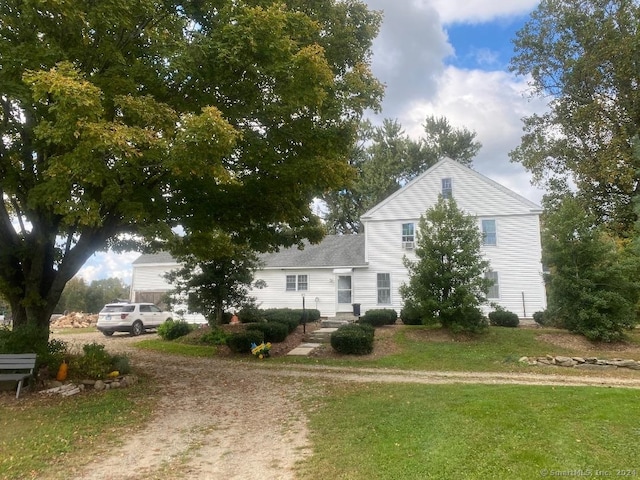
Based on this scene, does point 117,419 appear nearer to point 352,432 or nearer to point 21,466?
point 21,466

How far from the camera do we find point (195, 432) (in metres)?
6.70

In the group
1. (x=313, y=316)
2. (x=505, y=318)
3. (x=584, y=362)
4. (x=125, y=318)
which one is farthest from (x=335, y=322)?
(x=584, y=362)

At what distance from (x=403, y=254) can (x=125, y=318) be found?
1524cm

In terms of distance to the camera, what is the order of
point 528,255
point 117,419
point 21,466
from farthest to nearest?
point 528,255, point 117,419, point 21,466

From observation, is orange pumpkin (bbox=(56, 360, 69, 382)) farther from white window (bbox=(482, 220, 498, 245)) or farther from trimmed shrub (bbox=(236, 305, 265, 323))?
white window (bbox=(482, 220, 498, 245))

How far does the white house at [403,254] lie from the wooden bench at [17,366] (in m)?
14.3

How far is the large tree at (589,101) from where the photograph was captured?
2212cm

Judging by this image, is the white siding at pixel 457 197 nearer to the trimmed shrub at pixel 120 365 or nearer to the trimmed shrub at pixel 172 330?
the trimmed shrub at pixel 172 330

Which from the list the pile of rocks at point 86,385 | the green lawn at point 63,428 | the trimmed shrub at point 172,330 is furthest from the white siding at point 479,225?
the green lawn at point 63,428

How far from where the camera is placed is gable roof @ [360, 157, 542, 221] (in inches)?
910

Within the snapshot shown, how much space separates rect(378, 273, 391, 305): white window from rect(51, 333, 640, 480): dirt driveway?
12080 mm

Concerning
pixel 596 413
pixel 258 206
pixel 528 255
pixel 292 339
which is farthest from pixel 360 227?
pixel 596 413

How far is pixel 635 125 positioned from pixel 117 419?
27793mm

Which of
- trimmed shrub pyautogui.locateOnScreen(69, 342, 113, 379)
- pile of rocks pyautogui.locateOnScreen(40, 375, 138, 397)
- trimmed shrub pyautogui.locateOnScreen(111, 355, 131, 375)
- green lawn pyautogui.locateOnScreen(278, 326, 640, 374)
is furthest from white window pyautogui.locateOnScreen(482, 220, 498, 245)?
trimmed shrub pyautogui.locateOnScreen(69, 342, 113, 379)
